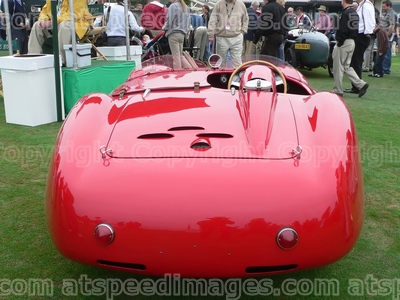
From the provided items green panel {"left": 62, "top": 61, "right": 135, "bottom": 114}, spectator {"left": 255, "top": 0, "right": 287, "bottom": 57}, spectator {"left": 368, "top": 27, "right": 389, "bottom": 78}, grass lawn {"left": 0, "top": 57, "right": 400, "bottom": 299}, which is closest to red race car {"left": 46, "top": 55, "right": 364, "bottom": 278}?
grass lawn {"left": 0, "top": 57, "right": 400, "bottom": 299}

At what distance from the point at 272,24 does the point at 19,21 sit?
15.9 ft

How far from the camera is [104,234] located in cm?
191

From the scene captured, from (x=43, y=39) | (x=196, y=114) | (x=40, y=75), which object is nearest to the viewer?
(x=196, y=114)

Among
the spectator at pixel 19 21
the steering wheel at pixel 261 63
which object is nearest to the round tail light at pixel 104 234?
the steering wheel at pixel 261 63

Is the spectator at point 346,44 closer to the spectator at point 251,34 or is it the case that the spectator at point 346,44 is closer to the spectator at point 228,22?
the spectator at point 228,22

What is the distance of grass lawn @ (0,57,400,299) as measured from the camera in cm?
246

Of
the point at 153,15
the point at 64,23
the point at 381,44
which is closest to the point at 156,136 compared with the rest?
the point at 64,23

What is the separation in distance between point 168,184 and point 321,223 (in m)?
0.67

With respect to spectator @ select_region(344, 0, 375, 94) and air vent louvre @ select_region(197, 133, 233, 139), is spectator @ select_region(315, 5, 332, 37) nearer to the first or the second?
spectator @ select_region(344, 0, 375, 94)

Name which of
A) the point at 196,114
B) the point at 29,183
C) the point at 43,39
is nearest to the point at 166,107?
the point at 196,114

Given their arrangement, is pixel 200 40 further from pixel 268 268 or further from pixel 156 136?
pixel 268 268

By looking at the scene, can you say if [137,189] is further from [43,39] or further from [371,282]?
[43,39]

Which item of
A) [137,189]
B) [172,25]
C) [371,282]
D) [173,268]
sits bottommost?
[371,282]

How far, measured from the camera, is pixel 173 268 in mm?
1917
